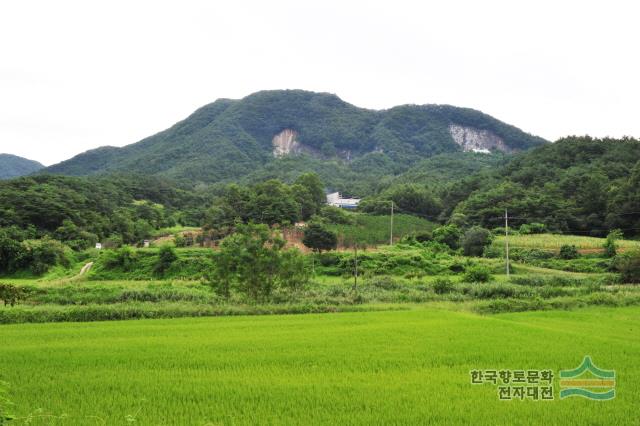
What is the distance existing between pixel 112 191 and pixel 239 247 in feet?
165

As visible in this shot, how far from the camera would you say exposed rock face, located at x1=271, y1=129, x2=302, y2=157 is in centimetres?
17425

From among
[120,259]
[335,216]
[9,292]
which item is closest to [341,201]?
[335,216]

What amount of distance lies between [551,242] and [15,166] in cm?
19523

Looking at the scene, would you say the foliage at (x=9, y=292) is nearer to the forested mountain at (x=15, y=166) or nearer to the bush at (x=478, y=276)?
the bush at (x=478, y=276)

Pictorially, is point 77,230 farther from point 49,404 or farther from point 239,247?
point 49,404

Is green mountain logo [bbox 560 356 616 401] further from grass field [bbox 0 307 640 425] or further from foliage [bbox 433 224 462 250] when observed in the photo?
foliage [bbox 433 224 462 250]

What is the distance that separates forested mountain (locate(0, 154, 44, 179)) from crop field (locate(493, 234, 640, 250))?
17282cm

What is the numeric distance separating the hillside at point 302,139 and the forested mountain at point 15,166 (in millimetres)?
52253

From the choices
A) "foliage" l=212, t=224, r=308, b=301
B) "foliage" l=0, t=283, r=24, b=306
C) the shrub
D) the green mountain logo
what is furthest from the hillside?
"foliage" l=0, t=283, r=24, b=306

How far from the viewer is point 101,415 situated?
797 centimetres

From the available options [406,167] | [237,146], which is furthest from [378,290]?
[237,146]

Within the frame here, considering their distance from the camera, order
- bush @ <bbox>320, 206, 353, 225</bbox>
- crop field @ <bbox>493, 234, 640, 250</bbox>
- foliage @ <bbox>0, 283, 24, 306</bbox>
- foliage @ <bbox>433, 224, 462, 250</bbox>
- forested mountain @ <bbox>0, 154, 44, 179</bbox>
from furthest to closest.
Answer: forested mountain @ <bbox>0, 154, 44, 179</bbox> → bush @ <bbox>320, 206, 353, 225</bbox> → foliage @ <bbox>433, 224, 462, 250</bbox> → crop field @ <bbox>493, 234, 640, 250</bbox> → foliage @ <bbox>0, 283, 24, 306</bbox>

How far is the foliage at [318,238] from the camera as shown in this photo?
43.8m

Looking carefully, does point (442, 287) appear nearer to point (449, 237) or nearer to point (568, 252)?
point (568, 252)
